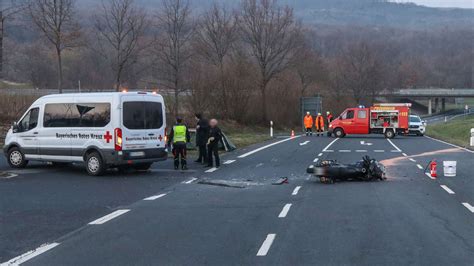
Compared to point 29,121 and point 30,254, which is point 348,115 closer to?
point 29,121

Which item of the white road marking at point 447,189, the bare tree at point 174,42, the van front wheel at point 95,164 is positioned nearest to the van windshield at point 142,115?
the van front wheel at point 95,164

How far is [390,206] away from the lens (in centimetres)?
1145

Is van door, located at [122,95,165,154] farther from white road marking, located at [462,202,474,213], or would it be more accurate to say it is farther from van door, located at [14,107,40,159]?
white road marking, located at [462,202,474,213]

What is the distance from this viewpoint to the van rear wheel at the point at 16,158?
19.0 metres

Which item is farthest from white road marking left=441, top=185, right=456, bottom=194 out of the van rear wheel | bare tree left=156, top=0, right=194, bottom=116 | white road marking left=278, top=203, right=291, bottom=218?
bare tree left=156, top=0, right=194, bottom=116

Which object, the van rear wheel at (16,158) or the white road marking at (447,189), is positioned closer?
the white road marking at (447,189)

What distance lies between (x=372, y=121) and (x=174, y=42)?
675 inches

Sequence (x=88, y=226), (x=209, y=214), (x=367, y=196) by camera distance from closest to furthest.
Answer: (x=88, y=226) → (x=209, y=214) → (x=367, y=196)

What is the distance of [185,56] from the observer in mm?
48969

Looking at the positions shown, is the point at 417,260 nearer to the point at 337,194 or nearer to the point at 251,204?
the point at 251,204

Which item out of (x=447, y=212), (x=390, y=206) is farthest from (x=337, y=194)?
(x=447, y=212)

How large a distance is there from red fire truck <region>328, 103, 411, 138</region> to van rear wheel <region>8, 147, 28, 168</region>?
29.0 m

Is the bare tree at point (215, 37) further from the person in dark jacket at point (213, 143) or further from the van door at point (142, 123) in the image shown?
the van door at point (142, 123)

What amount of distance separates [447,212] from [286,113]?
48477 millimetres
